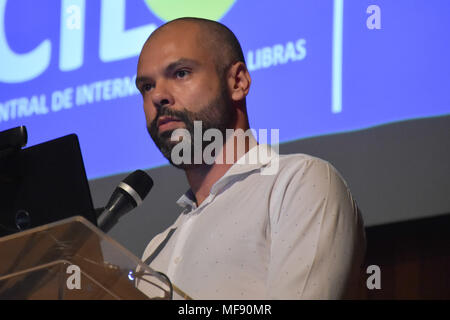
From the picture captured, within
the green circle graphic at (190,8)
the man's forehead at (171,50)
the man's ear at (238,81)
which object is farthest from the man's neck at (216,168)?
the green circle graphic at (190,8)

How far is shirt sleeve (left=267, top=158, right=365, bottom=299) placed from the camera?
53.1 inches

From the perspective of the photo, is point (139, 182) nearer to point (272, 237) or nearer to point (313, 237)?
point (272, 237)

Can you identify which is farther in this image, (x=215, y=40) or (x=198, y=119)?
(x=215, y=40)

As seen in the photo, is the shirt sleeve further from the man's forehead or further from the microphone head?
the man's forehead

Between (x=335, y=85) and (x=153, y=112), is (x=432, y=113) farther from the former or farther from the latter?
(x=153, y=112)

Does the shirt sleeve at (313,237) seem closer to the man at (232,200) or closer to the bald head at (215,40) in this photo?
the man at (232,200)

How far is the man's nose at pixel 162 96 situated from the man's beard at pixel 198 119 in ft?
0.05

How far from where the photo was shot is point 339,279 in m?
1.37

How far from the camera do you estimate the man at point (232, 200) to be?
54.9 inches

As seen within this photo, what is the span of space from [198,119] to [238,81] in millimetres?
205

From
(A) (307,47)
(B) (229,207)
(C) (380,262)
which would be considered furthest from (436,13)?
(B) (229,207)

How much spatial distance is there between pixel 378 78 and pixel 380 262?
64cm

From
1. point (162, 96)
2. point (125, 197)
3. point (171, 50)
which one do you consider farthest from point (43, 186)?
point (171, 50)

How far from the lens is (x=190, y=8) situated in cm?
278
